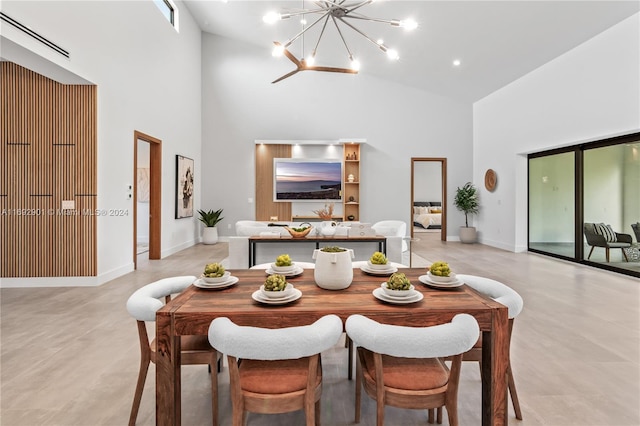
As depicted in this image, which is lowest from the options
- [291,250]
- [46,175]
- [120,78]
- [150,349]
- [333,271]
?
[150,349]

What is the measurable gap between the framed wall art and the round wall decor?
7.39m

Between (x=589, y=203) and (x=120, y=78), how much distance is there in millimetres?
7908

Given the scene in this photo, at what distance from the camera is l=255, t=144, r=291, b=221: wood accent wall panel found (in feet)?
29.5

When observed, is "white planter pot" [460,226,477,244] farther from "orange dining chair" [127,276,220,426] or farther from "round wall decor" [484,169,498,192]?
"orange dining chair" [127,276,220,426]

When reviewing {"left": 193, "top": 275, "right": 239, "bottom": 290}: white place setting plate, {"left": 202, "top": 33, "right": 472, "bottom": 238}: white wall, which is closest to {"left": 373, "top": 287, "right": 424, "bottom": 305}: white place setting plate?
{"left": 193, "top": 275, "right": 239, "bottom": 290}: white place setting plate

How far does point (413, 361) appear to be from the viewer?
1.59 meters

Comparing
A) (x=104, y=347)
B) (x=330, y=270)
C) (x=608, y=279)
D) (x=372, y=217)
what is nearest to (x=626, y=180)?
(x=608, y=279)

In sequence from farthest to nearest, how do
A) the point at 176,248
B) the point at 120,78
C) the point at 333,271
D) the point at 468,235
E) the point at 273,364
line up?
the point at 468,235 < the point at 176,248 < the point at 120,78 < the point at 333,271 < the point at 273,364

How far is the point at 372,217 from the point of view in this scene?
30.3 feet

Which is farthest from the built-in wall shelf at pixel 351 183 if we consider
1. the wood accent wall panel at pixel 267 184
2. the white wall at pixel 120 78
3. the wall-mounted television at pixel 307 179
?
the white wall at pixel 120 78

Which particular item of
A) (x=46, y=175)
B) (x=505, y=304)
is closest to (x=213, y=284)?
(x=505, y=304)

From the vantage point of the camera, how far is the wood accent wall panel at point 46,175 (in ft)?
14.4

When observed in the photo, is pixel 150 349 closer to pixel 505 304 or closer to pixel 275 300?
pixel 275 300

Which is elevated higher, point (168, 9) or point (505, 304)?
point (168, 9)
